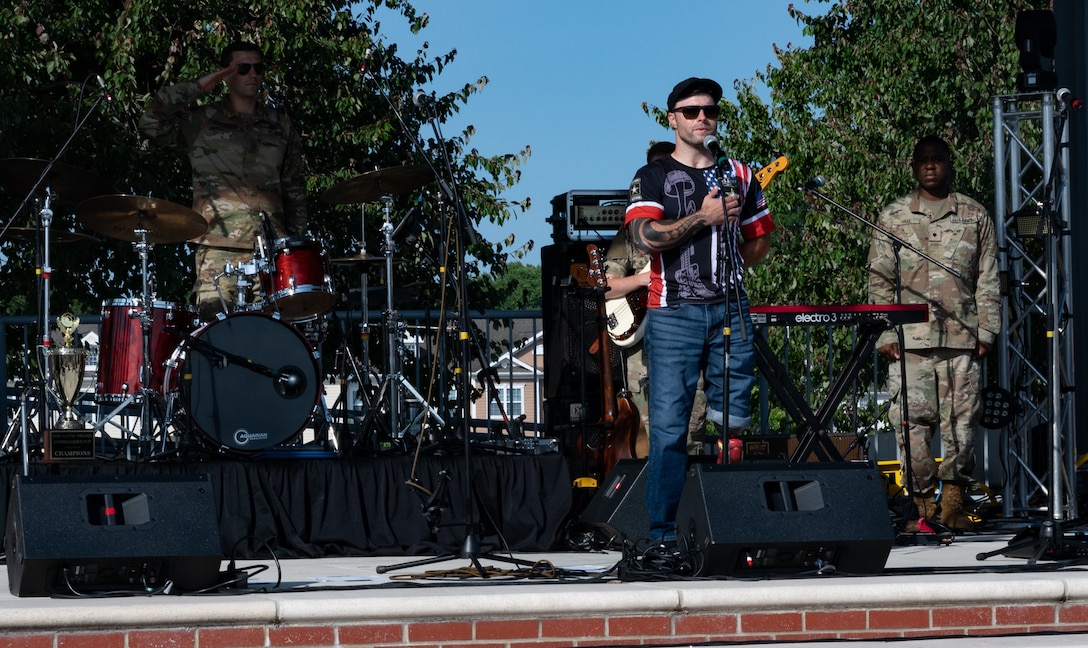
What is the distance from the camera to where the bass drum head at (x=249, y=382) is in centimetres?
695

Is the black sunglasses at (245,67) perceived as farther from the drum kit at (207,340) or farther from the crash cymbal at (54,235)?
the crash cymbal at (54,235)

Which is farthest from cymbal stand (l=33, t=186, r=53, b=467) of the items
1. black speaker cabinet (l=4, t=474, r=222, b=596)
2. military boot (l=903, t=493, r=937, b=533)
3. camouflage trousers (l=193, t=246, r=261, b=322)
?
military boot (l=903, t=493, r=937, b=533)

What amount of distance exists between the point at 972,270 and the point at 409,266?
21.6 feet

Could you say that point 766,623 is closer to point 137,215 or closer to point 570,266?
point 570,266

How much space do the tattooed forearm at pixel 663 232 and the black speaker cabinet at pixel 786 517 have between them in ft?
2.96

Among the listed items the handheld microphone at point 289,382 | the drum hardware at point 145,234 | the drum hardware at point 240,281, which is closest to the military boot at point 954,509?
the handheld microphone at point 289,382

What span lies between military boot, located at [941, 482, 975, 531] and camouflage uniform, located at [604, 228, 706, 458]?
126cm

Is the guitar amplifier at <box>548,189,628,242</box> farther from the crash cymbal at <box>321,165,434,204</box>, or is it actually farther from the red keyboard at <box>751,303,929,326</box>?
the red keyboard at <box>751,303,929,326</box>

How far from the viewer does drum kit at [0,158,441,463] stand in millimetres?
6992

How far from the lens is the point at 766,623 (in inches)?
180

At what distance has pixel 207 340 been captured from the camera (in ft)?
23.0

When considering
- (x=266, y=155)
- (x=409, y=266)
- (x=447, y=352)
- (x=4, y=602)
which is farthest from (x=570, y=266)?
(x=409, y=266)

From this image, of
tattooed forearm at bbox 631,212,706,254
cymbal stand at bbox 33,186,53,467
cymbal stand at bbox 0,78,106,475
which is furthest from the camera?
cymbal stand at bbox 33,186,53,467

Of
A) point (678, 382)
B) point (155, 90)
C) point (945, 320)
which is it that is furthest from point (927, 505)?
point (155, 90)
